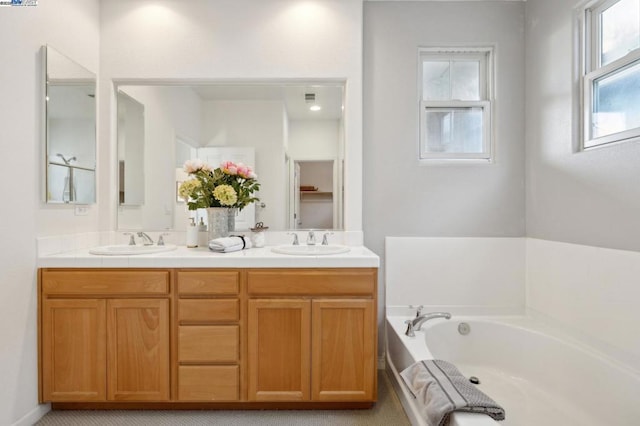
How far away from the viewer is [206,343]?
1885 millimetres

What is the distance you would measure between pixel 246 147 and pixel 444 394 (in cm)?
193

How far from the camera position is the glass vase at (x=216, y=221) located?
2.30m

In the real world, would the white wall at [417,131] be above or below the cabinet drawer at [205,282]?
above

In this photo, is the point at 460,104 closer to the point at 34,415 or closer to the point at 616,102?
the point at 616,102

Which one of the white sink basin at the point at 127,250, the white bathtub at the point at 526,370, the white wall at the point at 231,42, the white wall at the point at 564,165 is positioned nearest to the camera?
the white bathtub at the point at 526,370

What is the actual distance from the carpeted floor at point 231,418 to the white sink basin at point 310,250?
2.95 ft

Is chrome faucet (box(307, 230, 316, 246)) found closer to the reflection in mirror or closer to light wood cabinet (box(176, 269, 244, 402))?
light wood cabinet (box(176, 269, 244, 402))

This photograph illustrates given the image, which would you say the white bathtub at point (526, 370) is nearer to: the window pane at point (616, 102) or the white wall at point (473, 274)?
the white wall at point (473, 274)

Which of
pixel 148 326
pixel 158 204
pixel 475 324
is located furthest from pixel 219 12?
pixel 475 324

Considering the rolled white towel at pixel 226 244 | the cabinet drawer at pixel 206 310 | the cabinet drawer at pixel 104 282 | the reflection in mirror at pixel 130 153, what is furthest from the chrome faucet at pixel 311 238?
the reflection in mirror at pixel 130 153

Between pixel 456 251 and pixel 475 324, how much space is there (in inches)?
20.2

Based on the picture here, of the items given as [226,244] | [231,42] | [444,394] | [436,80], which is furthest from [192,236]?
[436,80]

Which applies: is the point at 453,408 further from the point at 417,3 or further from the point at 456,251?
the point at 417,3

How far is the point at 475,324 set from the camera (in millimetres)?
2318
